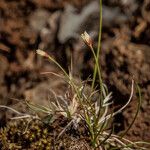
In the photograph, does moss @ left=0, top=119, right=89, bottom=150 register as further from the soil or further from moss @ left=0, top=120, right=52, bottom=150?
the soil

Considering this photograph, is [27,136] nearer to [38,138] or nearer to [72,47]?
[38,138]

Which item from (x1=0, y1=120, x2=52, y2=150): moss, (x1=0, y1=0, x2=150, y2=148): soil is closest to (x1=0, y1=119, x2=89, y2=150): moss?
(x1=0, y1=120, x2=52, y2=150): moss

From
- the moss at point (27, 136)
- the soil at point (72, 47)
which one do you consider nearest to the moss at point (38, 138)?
the moss at point (27, 136)

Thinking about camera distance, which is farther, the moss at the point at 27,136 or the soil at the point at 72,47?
the soil at the point at 72,47

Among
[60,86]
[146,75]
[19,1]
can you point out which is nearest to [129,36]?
[146,75]

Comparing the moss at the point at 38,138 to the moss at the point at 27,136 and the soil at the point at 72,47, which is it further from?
the soil at the point at 72,47

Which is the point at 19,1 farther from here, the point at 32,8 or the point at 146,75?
the point at 146,75

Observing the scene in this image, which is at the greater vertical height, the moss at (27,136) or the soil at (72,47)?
Answer: the soil at (72,47)

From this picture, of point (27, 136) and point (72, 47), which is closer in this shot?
point (27, 136)

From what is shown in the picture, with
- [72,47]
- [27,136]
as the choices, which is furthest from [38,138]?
[72,47]
